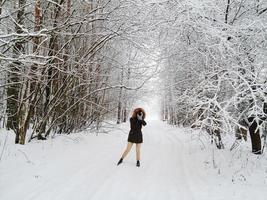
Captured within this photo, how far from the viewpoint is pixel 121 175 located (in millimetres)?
6934

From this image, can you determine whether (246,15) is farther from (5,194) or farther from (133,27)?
(5,194)

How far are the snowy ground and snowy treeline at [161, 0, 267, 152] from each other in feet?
3.93

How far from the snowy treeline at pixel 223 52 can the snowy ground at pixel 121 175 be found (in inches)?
47.1

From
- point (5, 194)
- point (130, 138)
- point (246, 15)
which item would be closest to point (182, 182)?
point (130, 138)

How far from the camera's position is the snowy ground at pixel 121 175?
539 cm

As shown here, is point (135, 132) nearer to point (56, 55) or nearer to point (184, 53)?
point (184, 53)

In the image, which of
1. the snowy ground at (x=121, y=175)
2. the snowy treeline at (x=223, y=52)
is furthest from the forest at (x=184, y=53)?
the snowy ground at (x=121, y=175)

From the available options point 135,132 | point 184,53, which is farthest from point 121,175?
point 184,53

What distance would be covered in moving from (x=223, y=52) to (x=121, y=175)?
14.2 feet

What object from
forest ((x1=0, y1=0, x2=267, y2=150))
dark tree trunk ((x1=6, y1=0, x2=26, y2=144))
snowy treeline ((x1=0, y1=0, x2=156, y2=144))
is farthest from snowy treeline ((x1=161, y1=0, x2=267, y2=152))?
dark tree trunk ((x1=6, y1=0, x2=26, y2=144))

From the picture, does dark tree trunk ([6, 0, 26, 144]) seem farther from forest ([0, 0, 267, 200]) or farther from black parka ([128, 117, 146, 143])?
black parka ([128, 117, 146, 143])

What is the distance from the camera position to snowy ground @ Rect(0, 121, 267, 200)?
5387mm

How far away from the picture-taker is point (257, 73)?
7.26m

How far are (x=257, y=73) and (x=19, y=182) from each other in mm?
6153
